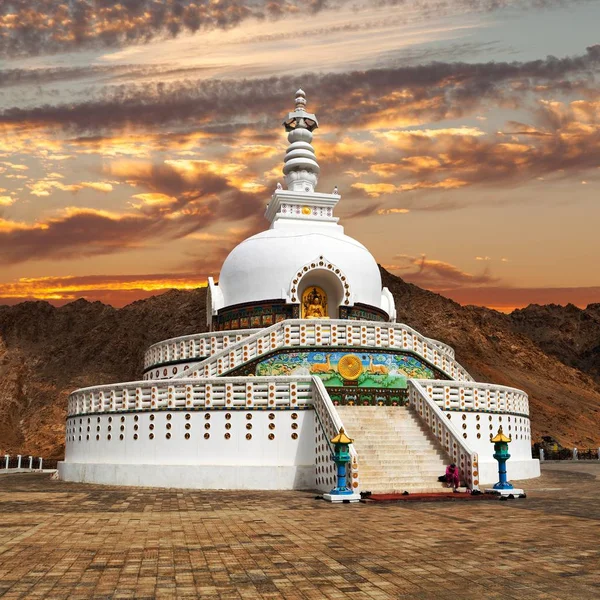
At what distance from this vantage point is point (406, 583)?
752 centimetres

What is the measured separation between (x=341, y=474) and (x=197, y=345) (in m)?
12.6

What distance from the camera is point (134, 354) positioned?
88.3 m

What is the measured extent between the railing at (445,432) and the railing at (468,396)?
0.32 m

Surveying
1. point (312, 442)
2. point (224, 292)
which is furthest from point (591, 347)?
point (312, 442)

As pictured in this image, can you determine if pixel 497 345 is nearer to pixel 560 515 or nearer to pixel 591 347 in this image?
pixel 591 347

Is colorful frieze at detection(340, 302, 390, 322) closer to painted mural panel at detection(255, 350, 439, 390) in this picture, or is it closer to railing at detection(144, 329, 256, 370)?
railing at detection(144, 329, 256, 370)

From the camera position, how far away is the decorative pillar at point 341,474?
1529cm

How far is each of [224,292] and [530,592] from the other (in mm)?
24040

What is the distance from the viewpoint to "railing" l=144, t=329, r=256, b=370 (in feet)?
87.0

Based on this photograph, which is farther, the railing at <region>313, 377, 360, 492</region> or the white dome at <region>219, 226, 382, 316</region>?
the white dome at <region>219, 226, 382, 316</region>

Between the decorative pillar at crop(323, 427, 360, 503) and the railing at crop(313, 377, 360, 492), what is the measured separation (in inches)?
8.5

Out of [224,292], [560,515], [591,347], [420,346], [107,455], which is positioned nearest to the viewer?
[560,515]

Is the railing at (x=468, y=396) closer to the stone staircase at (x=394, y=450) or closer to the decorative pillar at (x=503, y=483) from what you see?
the stone staircase at (x=394, y=450)

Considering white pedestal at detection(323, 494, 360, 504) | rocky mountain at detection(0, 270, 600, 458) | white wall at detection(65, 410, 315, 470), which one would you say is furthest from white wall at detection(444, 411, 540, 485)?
rocky mountain at detection(0, 270, 600, 458)
